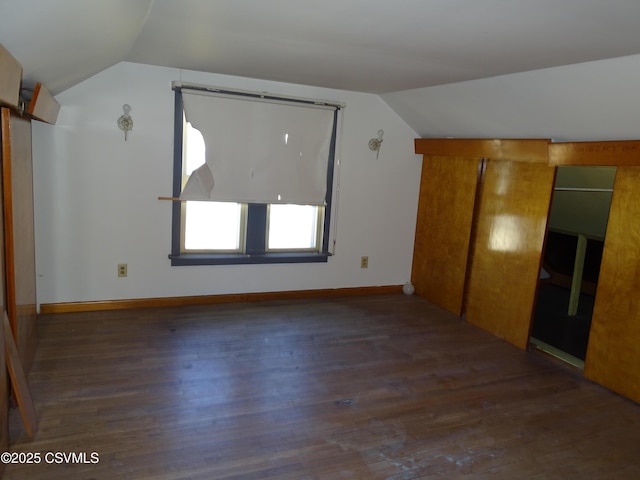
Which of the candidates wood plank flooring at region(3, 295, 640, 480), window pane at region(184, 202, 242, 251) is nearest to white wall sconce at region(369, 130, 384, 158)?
window pane at region(184, 202, 242, 251)

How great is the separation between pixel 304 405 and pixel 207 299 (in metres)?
1.82

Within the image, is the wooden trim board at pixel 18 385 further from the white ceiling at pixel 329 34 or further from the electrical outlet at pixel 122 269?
the electrical outlet at pixel 122 269

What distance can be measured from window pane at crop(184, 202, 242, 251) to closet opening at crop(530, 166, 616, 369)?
2.58m

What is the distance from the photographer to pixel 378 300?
14.8 ft

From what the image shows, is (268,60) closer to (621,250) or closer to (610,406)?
(621,250)

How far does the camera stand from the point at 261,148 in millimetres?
3967

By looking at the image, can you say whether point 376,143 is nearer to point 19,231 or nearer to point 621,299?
point 621,299

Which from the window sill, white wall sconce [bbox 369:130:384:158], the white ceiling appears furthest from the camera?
white wall sconce [bbox 369:130:384:158]

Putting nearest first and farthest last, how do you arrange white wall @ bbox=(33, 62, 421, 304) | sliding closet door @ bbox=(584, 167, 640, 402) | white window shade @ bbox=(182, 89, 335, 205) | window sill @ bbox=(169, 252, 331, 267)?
sliding closet door @ bbox=(584, 167, 640, 402) < white wall @ bbox=(33, 62, 421, 304) < white window shade @ bbox=(182, 89, 335, 205) < window sill @ bbox=(169, 252, 331, 267)

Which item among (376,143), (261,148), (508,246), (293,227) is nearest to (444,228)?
(508,246)

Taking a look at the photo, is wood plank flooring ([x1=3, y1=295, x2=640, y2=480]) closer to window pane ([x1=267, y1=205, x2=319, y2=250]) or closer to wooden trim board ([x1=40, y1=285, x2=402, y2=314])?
wooden trim board ([x1=40, y1=285, x2=402, y2=314])

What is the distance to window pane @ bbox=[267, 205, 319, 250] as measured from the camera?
4.28 metres

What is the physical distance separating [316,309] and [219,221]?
3.83 feet

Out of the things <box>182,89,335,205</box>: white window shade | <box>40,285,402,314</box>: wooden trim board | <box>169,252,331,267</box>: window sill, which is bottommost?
<box>40,285,402,314</box>: wooden trim board
